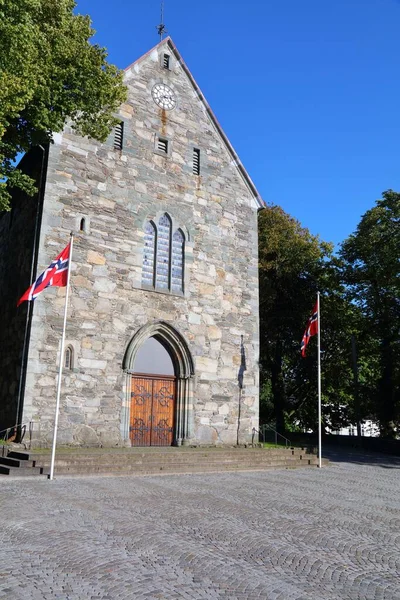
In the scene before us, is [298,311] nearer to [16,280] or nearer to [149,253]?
[149,253]

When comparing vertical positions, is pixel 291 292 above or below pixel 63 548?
above

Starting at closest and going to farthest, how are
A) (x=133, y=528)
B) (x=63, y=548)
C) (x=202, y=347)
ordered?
(x=63, y=548) → (x=133, y=528) → (x=202, y=347)

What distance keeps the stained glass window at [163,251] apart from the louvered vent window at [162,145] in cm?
269

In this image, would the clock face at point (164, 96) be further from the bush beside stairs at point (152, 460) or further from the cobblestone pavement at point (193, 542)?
the cobblestone pavement at point (193, 542)

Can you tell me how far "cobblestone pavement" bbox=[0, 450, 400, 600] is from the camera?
5008mm

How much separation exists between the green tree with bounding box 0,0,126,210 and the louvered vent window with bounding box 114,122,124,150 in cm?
205

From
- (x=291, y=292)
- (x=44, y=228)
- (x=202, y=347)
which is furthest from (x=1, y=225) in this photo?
(x=291, y=292)

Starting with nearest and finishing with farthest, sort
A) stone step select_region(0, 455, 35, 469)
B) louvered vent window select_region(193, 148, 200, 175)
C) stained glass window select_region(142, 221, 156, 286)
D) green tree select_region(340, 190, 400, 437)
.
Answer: stone step select_region(0, 455, 35, 469) → stained glass window select_region(142, 221, 156, 286) → louvered vent window select_region(193, 148, 200, 175) → green tree select_region(340, 190, 400, 437)

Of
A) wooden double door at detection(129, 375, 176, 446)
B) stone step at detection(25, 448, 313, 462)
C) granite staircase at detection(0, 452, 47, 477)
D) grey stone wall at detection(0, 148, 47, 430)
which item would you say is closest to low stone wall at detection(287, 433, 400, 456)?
stone step at detection(25, 448, 313, 462)

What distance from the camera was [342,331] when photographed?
31766 millimetres

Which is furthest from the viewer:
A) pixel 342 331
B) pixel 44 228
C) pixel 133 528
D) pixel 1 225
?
pixel 342 331

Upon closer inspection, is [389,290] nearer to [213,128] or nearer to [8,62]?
[213,128]

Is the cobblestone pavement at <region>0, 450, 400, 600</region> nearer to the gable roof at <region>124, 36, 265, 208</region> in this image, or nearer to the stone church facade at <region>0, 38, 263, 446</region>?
the stone church facade at <region>0, 38, 263, 446</region>

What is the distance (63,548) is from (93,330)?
11156mm
